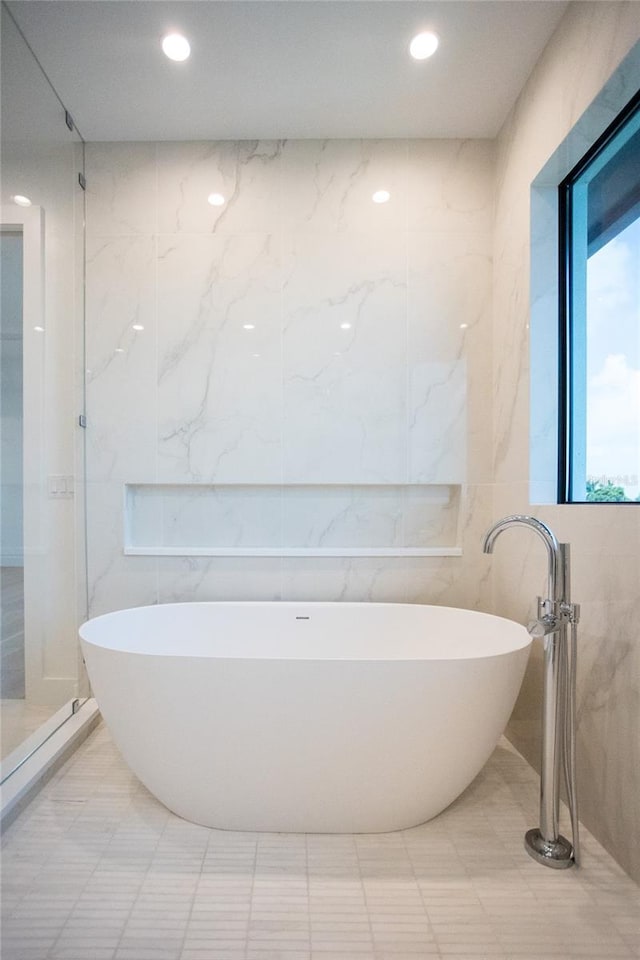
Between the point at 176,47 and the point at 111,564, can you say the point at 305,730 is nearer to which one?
the point at 111,564

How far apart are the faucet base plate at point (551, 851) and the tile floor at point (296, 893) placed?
0.07ft

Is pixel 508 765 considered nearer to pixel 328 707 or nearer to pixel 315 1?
pixel 328 707

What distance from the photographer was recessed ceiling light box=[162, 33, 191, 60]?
1.74 metres

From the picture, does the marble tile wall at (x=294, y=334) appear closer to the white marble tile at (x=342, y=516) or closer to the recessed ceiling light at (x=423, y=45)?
the white marble tile at (x=342, y=516)

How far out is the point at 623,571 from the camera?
1.35 meters

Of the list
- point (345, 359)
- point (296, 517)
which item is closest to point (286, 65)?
point (345, 359)

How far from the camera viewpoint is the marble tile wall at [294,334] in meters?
2.28

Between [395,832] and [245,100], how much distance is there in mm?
2710

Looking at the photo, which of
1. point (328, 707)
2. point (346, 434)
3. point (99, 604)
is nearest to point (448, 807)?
point (328, 707)

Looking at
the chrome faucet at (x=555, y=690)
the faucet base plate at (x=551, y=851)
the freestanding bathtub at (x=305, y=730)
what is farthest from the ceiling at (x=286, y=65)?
the faucet base plate at (x=551, y=851)

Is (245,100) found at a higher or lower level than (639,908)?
higher

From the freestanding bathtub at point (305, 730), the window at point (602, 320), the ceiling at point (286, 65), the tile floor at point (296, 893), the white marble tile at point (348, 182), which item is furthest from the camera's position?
the white marble tile at point (348, 182)

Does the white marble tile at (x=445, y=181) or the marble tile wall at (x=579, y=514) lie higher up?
the white marble tile at (x=445, y=181)

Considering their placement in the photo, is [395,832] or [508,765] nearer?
[395,832]
